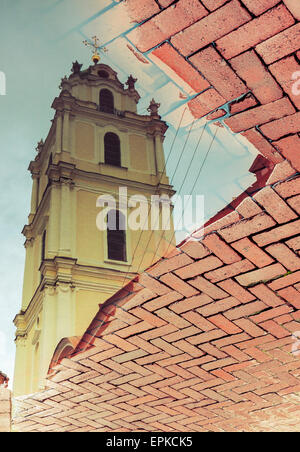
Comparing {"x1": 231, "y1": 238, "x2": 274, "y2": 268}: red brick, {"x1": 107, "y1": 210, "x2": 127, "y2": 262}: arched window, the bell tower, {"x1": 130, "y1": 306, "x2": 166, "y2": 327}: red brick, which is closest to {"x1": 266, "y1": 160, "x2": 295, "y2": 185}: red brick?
{"x1": 231, "y1": 238, "x2": 274, "y2": 268}: red brick

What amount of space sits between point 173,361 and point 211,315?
0.78 meters

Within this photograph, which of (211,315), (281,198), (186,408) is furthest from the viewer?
(186,408)

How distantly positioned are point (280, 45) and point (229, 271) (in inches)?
63.8

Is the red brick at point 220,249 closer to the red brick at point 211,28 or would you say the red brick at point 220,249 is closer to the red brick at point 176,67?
the red brick at point 176,67

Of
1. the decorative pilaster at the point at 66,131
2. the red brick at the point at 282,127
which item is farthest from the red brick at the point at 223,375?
the decorative pilaster at the point at 66,131

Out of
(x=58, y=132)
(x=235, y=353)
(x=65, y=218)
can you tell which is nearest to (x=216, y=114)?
(x=235, y=353)

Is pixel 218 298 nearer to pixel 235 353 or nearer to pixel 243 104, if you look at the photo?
pixel 235 353

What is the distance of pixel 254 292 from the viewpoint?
3.60 metres

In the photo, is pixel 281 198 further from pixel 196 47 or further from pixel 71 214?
pixel 71 214

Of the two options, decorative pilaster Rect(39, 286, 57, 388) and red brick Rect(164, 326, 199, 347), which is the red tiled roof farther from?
decorative pilaster Rect(39, 286, 57, 388)

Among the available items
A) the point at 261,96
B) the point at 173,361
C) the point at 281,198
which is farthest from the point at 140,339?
the point at 261,96

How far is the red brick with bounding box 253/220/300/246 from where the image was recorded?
3.15 metres

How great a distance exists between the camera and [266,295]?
11.9 ft

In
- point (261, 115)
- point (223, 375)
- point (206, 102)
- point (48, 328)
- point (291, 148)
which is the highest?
point (48, 328)
